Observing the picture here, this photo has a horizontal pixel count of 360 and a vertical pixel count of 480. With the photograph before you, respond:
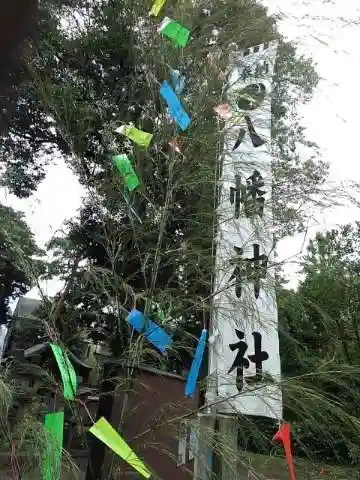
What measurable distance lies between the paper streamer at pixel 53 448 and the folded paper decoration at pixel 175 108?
1.46 m

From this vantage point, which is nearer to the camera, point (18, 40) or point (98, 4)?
point (18, 40)

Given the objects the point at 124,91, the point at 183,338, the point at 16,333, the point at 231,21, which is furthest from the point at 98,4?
the point at 183,338

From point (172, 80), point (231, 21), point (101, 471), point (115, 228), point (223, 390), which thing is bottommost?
point (101, 471)

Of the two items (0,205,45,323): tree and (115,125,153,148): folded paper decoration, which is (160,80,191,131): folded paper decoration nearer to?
(115,125,153,148): folded paper decoration

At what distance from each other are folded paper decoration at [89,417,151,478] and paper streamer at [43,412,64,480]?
0.14 m

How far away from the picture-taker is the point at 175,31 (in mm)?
2479

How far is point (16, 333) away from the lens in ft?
16.1

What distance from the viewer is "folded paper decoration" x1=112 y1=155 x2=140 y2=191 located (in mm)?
2338

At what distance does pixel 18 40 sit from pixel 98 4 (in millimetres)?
4345

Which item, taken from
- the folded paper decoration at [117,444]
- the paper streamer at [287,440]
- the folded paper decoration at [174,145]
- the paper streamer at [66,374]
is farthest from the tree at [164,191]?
the paper streamer at [287,440]

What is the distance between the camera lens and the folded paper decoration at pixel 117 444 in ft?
6.21

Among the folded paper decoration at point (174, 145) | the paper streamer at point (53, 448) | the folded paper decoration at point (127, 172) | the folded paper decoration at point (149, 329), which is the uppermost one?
the folded paper decoration at point (174, 145)

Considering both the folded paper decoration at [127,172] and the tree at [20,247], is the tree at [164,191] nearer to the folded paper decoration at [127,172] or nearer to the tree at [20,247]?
the folded paper decoration at [127,172]

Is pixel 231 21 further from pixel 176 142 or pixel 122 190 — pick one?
pixel 122 190
